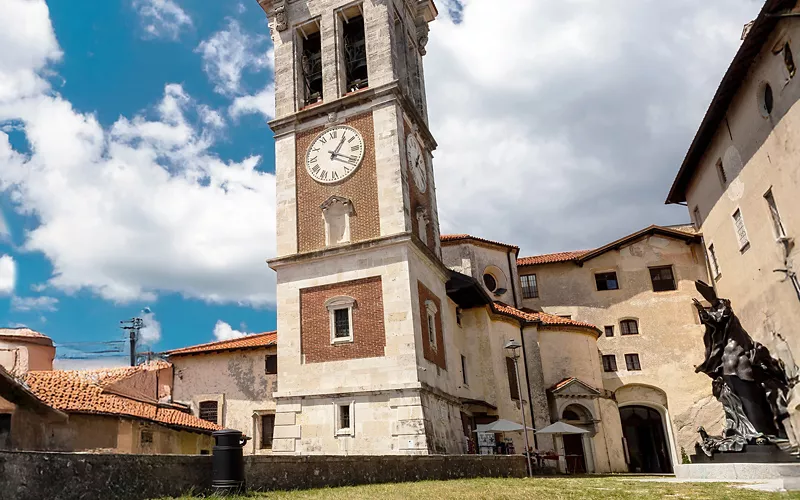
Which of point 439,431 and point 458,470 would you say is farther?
point 439,431

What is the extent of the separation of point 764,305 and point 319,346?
18053 millimetres

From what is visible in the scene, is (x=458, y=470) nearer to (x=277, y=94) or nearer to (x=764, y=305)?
(x=764, y=305)

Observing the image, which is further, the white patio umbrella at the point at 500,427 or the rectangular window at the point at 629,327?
the rectangular window at the point at 629,327

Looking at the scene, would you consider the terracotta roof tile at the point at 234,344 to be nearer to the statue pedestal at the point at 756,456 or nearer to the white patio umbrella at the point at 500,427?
the white patio umbrella at the point at 500,427

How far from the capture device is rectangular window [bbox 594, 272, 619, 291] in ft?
127

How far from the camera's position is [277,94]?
27.4m

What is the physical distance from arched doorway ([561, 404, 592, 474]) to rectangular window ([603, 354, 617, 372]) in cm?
582

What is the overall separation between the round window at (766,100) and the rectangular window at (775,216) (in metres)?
3.00

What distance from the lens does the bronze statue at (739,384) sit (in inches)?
667

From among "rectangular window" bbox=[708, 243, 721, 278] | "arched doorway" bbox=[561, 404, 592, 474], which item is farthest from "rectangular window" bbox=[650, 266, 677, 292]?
"arched doorway" bbox=[561, 404, 592, 474]

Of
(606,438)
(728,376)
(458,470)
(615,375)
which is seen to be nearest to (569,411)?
(606,438)

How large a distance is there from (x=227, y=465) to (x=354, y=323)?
13.6 m

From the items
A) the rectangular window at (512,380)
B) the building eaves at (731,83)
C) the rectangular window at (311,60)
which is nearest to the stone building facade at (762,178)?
the building eaves at (731,83)

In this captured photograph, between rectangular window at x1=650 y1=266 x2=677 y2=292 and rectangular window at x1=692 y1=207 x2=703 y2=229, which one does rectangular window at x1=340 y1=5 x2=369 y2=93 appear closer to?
rectangular window at x1=692 y1=207 x2=703 y2=229
